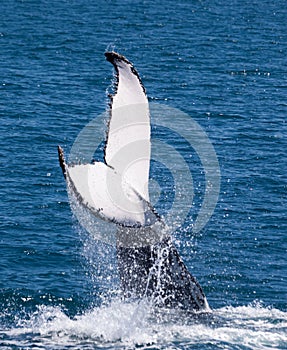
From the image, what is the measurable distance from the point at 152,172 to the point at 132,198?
852 inches

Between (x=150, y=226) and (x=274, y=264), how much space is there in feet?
42.8

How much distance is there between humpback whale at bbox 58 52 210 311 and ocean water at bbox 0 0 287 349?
4.25ft

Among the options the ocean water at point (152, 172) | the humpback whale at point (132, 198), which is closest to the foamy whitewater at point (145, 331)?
the ocean water at point (152, 172)

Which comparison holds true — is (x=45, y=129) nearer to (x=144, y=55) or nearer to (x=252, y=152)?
(x=252, y=152)

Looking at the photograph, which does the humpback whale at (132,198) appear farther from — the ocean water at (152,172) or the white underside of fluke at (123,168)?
the ocean water at (152,172)

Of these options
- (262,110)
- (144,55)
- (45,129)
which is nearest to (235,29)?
(144,55)

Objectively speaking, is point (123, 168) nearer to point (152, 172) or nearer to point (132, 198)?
point (132, 198)

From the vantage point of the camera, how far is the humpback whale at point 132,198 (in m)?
16.5

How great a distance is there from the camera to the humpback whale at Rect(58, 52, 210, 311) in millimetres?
16469

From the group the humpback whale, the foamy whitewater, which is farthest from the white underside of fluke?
the foamy whitewater

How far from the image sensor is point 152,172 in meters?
38.9

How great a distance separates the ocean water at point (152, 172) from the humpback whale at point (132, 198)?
130 cm

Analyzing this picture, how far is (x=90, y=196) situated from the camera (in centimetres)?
1623

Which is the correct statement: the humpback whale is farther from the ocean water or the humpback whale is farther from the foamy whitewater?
the ocean water
